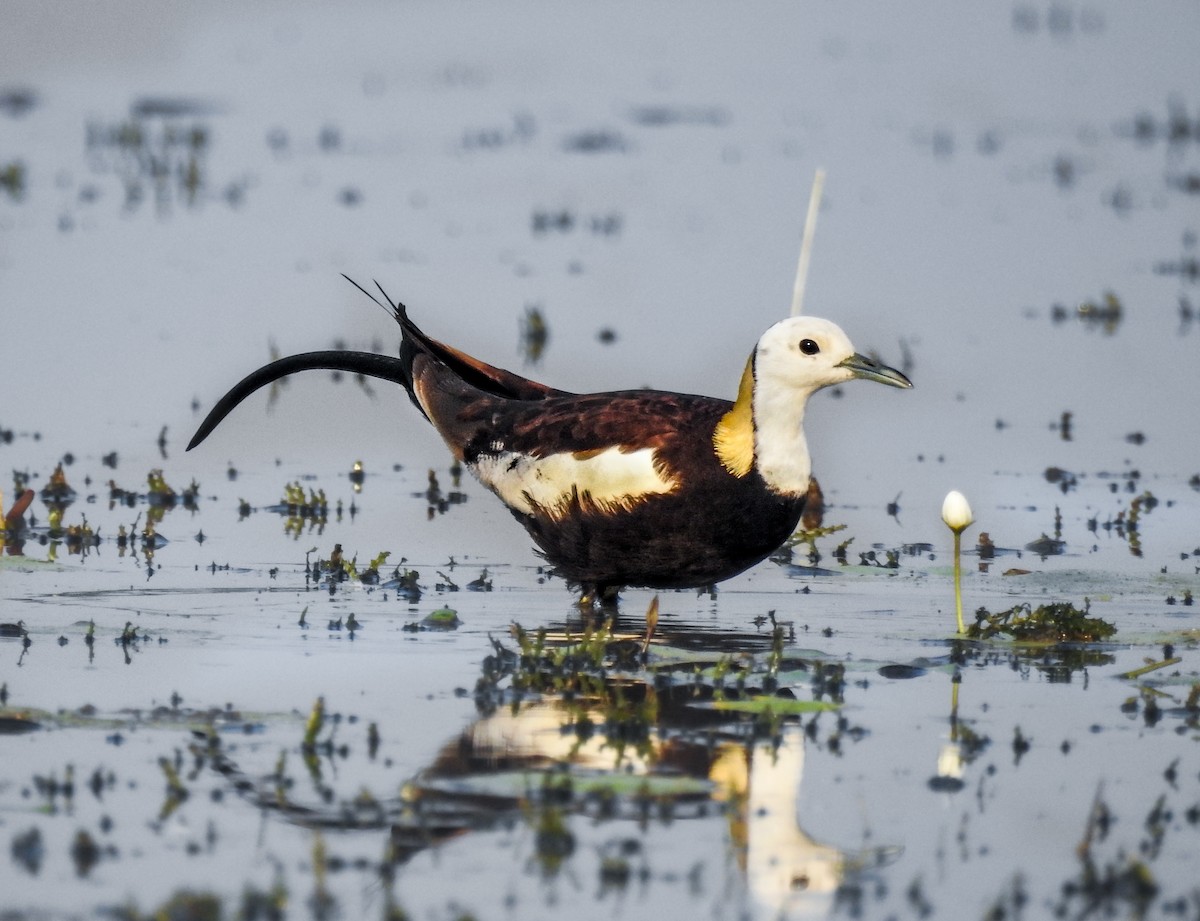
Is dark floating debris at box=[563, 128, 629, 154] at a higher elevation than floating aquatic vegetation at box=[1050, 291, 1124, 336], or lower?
higher

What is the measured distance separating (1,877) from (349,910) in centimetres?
83

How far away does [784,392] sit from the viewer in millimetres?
8406

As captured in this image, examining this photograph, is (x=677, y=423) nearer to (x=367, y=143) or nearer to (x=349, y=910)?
(x=349, y=910)

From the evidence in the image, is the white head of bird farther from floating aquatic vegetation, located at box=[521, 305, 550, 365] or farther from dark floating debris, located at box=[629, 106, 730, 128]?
dark floating debris, located at box=[629, 106, 730, 128]

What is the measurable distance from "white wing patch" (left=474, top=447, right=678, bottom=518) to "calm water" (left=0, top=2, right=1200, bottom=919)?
0.42 metres

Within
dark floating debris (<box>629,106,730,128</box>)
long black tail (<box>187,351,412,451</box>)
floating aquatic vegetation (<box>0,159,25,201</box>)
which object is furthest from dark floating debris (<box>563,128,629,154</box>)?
long black tail (<box>187,351,412,451</box>)

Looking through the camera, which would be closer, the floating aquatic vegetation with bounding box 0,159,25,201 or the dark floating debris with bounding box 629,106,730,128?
the floating aquatic vegetation with bounding box 0,159,25,201

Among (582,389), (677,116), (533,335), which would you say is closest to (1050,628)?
(582,389)

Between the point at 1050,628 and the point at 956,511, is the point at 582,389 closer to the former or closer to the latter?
the point at 956,511

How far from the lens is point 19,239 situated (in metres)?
17.0

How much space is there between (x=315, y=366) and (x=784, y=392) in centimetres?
240

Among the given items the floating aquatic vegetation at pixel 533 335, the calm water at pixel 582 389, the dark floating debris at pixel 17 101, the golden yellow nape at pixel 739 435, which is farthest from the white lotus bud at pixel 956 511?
the dark floating debris at pixel 17 101

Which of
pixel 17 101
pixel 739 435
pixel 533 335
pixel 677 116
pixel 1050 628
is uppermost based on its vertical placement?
pixel 677 116

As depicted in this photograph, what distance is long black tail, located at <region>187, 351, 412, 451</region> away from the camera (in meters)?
9.83
